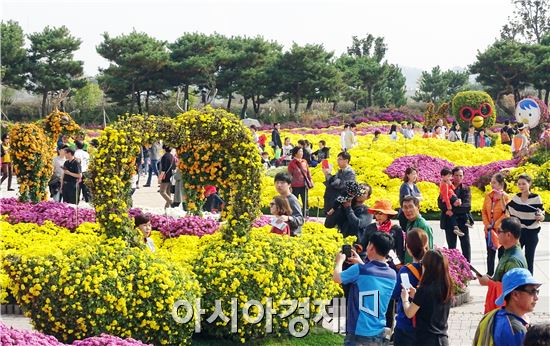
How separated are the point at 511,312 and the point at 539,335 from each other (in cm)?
74

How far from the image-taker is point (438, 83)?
7912 cm

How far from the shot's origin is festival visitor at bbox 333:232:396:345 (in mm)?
6281

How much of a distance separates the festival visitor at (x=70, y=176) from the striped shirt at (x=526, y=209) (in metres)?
7.77

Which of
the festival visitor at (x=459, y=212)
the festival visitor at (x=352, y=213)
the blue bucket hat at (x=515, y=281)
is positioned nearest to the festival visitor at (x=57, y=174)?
the festival visitor at (x=459, y=212)

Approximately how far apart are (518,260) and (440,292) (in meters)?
1.06

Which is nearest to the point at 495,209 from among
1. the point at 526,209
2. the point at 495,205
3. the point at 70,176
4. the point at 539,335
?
the point at 495,205

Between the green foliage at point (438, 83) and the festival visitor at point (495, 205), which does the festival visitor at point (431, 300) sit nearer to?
the festival visitor at point (495, 205)

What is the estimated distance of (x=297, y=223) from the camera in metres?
9.39

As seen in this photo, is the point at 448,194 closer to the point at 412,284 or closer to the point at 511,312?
the point at 412,284

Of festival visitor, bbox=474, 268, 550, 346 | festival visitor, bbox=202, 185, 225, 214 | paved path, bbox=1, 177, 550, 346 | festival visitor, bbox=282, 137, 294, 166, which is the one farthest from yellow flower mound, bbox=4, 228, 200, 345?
festival visitor, bbox=282, 137, 294, 166

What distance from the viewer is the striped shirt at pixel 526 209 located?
10.5 meters

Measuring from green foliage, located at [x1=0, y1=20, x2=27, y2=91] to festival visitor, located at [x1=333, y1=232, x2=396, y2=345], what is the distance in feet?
150

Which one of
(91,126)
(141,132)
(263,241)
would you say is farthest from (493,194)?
(91,126)

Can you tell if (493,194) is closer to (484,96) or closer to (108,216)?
(108,216)
